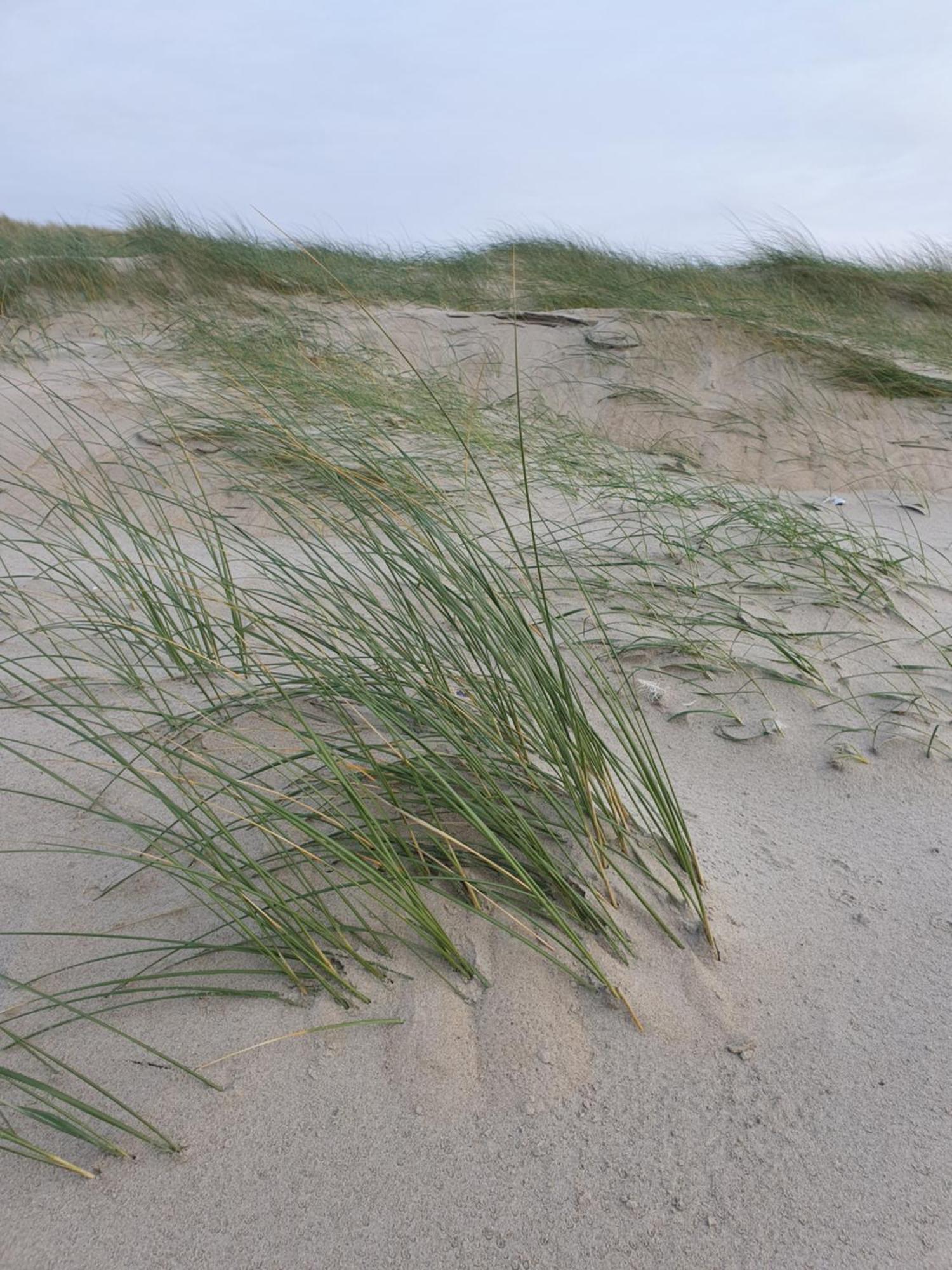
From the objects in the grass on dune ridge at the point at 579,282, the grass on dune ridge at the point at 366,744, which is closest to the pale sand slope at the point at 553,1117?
the grass on dune ridge at the point at 366,744

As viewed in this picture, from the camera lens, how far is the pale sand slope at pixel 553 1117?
1.00 meters

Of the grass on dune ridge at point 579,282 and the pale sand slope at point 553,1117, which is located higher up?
the grass on dune ridge at point 579,282

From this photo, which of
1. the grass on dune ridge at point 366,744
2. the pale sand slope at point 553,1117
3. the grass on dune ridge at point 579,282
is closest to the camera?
the pale sand slope at point 553,1117

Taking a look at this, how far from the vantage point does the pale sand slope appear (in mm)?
1005

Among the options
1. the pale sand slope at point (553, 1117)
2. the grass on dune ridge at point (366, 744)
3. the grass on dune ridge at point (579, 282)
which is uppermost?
the grass on dune ridge at point (579, 282)

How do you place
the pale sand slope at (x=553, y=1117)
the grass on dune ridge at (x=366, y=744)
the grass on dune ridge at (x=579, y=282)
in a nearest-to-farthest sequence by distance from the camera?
the pale sand slope at (x=553, y=1117) < the grass on dune ridge at (x=366, y=744) < the grass on dune ridge at (x=579, y=282)

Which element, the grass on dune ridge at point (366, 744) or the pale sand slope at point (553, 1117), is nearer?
the pale sand slope at point (553, 1117)

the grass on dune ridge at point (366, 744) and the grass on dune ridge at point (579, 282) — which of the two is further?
the grass on dune ridge at point (579, 282)

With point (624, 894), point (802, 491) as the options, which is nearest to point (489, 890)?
point (624, 894)

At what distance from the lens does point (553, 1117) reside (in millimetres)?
1138

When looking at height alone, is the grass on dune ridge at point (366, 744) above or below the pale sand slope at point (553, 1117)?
above

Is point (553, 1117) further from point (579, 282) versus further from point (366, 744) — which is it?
point (579, 282)

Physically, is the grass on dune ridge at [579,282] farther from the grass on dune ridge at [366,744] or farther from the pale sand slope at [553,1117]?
the pale sand slope at [553,1117]

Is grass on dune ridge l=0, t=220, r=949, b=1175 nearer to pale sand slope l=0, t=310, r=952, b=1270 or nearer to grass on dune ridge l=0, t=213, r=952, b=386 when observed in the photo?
pale sand slope l=0, t=310, r=952, b=1270
